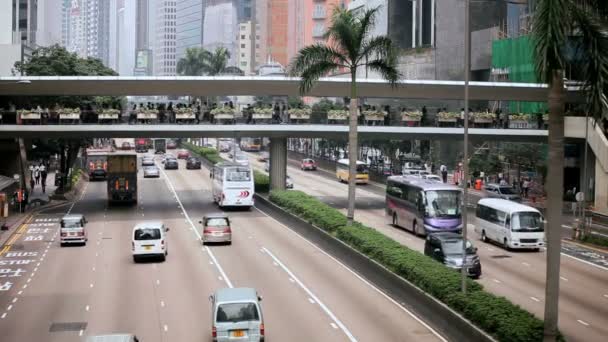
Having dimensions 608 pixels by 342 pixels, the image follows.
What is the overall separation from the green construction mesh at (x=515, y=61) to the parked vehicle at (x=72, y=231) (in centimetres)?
4431

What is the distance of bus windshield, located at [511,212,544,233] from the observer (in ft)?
128

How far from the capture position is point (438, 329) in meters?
24.3

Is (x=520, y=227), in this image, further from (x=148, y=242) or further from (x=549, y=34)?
(x=549, y=34)

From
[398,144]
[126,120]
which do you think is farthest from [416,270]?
[398,144]

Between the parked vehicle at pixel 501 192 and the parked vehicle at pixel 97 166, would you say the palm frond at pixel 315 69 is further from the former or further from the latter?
the parked vehicle at pixel 97 166

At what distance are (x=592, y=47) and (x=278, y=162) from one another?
40.5 meters

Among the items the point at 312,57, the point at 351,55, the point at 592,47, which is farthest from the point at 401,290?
the point at 312,57

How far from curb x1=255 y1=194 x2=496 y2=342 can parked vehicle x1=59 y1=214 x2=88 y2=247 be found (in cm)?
1110

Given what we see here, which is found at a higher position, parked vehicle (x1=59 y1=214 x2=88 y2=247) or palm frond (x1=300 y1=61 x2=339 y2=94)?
palm frond (x1=300 y1=61 x2=339 y2=94)

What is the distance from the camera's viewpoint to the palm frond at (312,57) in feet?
129

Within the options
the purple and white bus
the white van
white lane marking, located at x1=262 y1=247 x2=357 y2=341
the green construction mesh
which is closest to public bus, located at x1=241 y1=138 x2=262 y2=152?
the green construction mesh

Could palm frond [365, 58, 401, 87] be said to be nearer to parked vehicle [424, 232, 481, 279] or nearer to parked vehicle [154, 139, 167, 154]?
parked vehicle [424, 232, 481, 279]

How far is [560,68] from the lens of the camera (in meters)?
17.7

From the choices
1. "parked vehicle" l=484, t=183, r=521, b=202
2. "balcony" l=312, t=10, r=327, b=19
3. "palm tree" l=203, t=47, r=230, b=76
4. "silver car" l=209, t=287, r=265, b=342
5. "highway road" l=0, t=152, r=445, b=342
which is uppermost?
"balcony" l=312, t=10, r=327, b=19
